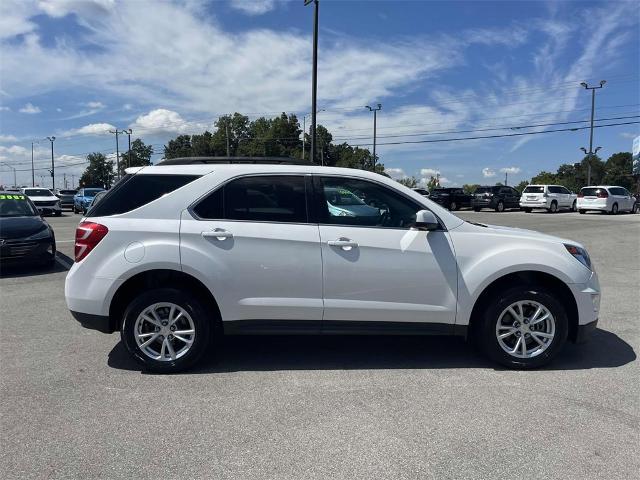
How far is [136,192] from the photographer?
4.42 m

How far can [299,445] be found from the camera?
3.22 meters

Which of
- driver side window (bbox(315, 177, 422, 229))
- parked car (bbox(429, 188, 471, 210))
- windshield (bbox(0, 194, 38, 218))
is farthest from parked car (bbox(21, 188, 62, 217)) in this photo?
driver side window (bbox(315, 177, 422, 229))

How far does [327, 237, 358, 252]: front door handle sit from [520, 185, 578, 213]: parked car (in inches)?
1191

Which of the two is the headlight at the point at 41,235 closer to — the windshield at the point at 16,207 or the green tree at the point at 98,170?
the windshield at the point at 16,207

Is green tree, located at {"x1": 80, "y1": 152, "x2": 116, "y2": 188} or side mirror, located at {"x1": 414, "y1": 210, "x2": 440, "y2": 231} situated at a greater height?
green tree, located at {"x1": 80, "y1": 152, "x2": 116, "y2": 188}

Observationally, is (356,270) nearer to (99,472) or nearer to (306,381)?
(306,381)

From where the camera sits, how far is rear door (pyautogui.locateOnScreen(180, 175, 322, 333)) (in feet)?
14.0

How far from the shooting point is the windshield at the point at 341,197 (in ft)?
14.7

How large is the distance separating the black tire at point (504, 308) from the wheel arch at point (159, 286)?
94.4 inches

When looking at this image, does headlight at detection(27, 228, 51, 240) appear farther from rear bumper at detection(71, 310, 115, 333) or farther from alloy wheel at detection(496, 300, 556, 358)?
alloy wheel at detection(496, 300, 556, 358)

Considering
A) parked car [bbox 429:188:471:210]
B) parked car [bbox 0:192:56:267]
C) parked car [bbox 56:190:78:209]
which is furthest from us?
parked car [bbox 56:190:78:209]

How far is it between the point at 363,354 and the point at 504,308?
1.42 metres

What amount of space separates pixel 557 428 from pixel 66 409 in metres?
3.55

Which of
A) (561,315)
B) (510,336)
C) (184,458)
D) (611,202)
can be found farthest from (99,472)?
(611,202)
